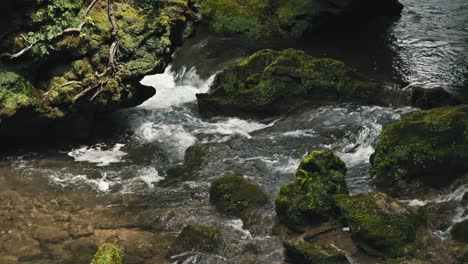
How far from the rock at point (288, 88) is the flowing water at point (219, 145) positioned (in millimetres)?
385

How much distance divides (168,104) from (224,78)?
6.39 ft

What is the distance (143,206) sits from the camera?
1043 centimetres

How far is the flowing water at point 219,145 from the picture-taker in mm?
10109

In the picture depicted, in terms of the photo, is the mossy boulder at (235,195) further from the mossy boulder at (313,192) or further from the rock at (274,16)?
the rock at (274,16)

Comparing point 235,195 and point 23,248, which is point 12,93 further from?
point 235,195

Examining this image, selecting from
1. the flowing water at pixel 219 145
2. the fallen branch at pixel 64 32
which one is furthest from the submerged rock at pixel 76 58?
the flowing water at pixel 219 145

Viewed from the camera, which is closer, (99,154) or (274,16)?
(99,154)

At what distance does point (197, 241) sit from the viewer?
8.84 meters

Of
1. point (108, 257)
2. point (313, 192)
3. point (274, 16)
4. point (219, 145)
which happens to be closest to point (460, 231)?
point (313, 192)

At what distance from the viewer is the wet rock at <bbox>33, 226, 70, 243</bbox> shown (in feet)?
30.3

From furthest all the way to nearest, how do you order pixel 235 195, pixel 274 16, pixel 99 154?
pixel 274 16 → pixel 99 154 → pixel 235 195

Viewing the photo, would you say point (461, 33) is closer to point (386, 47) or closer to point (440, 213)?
point (386, 47)

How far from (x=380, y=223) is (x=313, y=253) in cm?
114

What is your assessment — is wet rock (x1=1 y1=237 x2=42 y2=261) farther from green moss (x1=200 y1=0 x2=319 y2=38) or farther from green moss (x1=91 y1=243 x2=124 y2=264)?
green moss (x1=200 y1=0 x2=319 y2=38)
